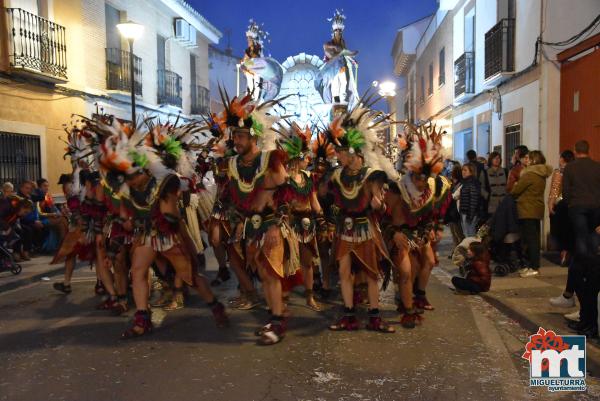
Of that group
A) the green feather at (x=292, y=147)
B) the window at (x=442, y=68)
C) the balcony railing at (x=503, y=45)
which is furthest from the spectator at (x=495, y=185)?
the window at (x=442, y=68)

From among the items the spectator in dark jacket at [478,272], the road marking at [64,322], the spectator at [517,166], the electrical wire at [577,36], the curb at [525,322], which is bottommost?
the road marking at [64,322]

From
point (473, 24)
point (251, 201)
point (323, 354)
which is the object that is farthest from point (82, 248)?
point (473, 24)

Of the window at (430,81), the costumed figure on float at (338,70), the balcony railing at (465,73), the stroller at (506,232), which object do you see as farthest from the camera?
the window at (430,81)

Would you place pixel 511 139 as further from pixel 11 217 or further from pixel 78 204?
pixel 11 217

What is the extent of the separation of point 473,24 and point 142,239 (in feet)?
46.0

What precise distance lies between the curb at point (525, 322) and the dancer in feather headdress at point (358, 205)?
4.91 ft

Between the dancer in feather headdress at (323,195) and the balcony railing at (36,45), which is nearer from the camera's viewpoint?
the dancer in feather headdress at (323,195)

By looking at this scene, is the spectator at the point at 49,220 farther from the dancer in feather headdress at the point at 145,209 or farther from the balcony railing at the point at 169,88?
the balcony railing at the point at 169,88

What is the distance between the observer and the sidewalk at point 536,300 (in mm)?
5469

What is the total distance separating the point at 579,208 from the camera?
6.96m

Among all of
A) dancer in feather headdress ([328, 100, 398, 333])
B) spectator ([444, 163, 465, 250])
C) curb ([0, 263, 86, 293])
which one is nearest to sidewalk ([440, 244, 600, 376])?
spectator ([444, 163, 465, 250])

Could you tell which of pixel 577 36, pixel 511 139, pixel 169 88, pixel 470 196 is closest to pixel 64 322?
pixel 470 196

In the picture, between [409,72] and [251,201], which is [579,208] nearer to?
[251,201]

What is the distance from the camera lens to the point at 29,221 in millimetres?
11117
